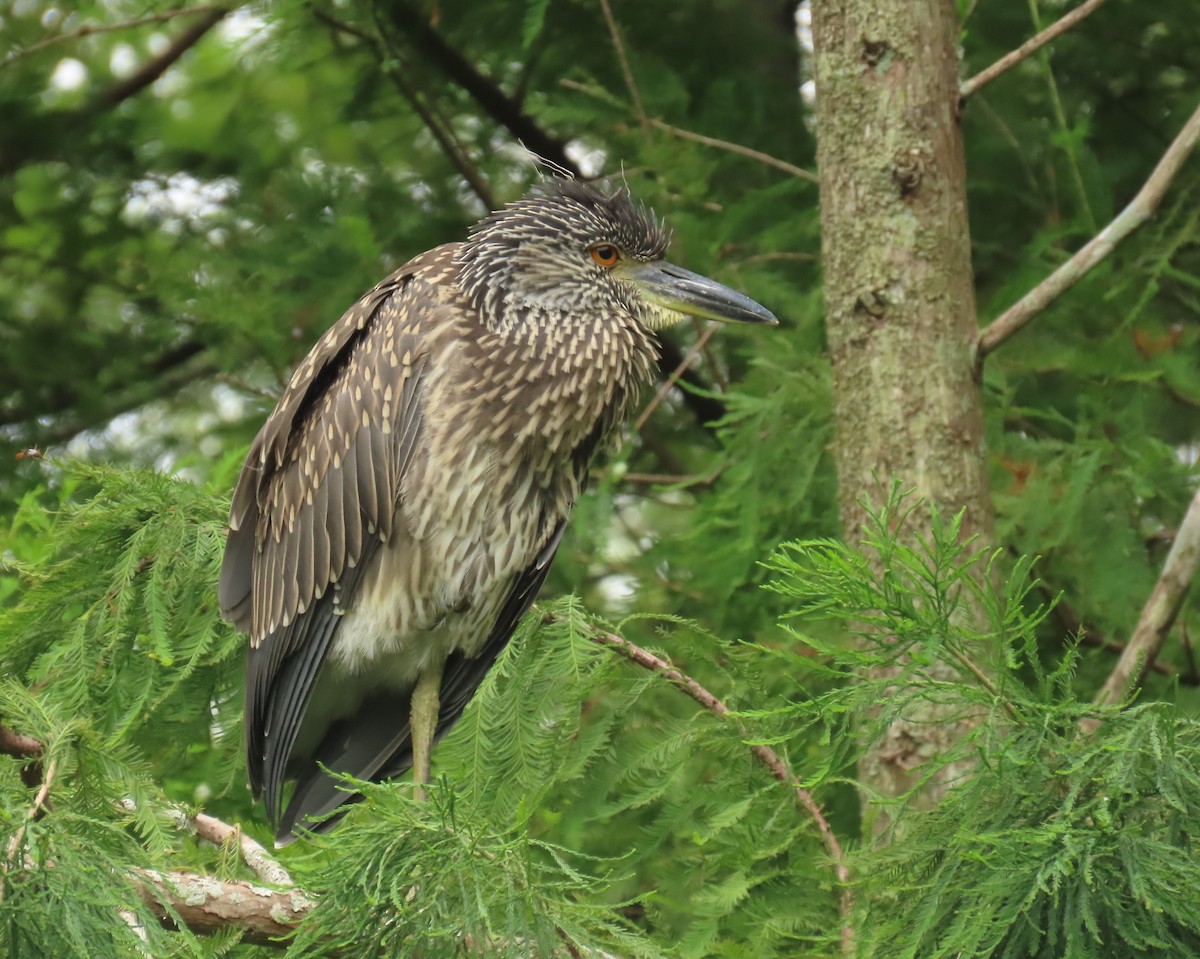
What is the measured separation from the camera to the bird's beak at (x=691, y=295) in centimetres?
394

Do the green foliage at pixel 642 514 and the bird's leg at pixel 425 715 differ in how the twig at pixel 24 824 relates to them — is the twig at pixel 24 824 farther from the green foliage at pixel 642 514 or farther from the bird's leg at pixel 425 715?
the bird's leg at pixel 425 715

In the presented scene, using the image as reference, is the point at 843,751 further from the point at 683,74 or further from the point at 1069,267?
the point at 683,74

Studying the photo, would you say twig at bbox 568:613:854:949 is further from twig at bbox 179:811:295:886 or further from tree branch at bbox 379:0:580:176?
tree branch at bbox 379:0:580:176

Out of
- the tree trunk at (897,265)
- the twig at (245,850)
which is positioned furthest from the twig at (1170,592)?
the twig at (245,850)

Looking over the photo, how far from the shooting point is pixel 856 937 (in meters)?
2.50

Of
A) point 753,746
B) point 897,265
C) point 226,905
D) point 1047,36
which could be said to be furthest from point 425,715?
point 1047,36

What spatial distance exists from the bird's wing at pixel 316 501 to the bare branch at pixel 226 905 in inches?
51.0

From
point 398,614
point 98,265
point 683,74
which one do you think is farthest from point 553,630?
point 98,265

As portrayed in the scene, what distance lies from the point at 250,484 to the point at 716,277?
171 cm

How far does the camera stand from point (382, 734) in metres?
4.40

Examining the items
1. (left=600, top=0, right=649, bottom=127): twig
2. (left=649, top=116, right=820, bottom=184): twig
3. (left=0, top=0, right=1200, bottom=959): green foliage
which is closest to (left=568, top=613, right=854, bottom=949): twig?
(left=0, top=0, right=1200, bottom=959): green foliage

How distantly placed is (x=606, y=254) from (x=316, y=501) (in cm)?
108

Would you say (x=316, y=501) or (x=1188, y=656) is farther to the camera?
(x=1188, y=656)

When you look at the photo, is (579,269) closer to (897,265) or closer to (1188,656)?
(897,265)
